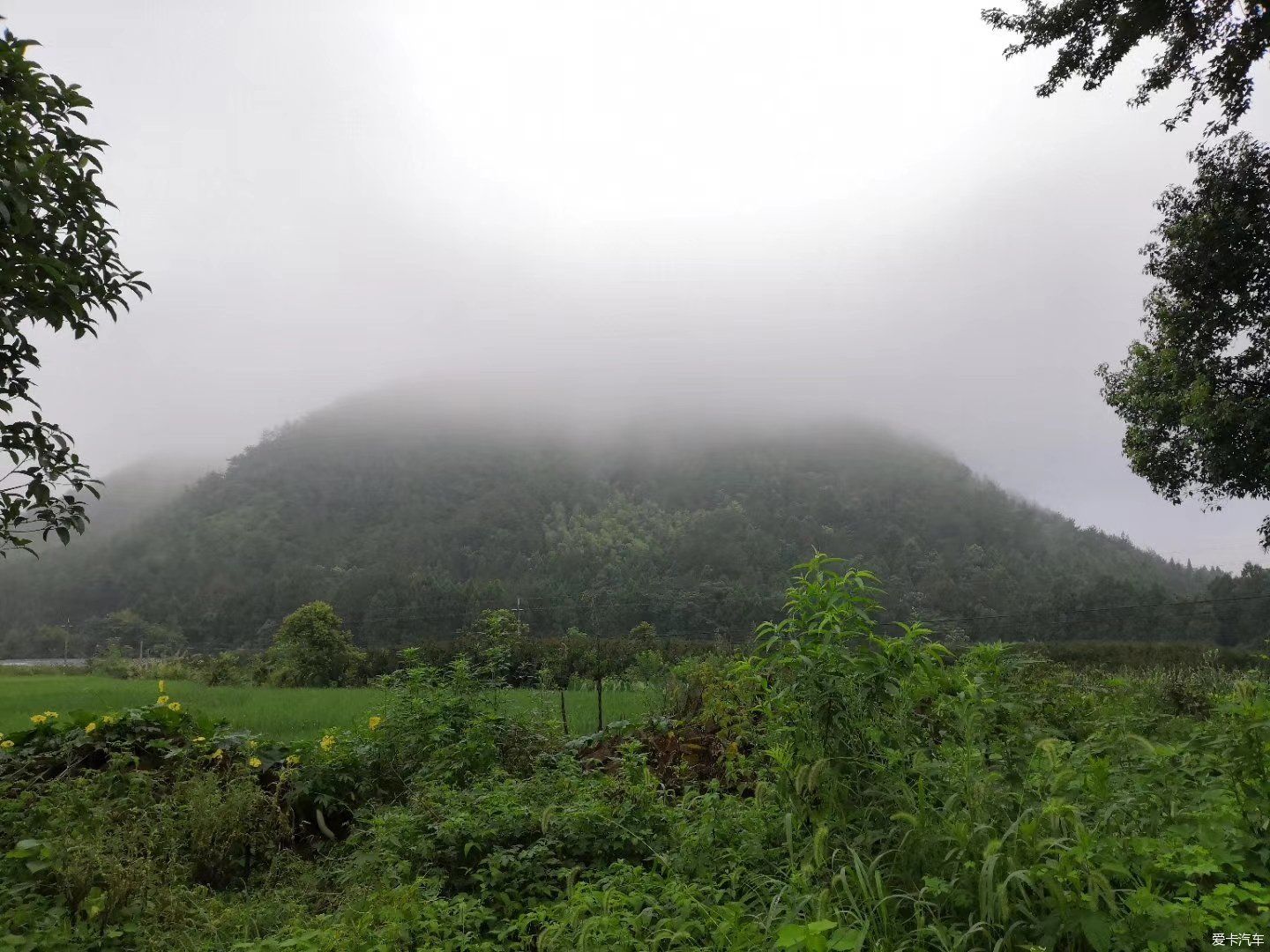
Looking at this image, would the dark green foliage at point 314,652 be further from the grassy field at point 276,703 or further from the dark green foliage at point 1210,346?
the dark green foliage at point 1210,346

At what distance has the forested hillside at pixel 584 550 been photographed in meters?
33.4

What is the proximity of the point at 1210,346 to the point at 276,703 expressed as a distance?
645 inches

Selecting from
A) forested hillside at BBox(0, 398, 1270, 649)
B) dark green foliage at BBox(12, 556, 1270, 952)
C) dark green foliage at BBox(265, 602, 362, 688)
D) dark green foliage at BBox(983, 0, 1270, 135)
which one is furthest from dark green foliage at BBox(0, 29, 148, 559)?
forested hillside at BBox(0, 398, 1270, 649)

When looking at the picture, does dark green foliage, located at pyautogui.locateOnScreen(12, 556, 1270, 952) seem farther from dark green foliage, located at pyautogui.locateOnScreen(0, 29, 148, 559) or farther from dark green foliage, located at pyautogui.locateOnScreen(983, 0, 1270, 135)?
dark green foliage, located at pyautogui.locateOnScreen(983, 0, 1270, 135)

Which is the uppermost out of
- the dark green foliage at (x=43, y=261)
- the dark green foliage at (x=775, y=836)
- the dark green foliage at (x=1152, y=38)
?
the dark green foliage at (x=1152, y=38)

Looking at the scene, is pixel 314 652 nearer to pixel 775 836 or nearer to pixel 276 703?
pixel 276 703

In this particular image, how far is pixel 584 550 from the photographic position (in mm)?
51344

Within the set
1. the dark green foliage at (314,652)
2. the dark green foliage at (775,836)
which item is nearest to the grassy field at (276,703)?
the dark green foliage at (775,836)

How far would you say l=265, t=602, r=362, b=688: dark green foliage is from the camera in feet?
61.6

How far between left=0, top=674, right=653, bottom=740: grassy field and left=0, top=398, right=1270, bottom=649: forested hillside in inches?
420

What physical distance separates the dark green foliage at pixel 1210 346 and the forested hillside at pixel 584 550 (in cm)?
804

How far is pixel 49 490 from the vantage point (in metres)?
3.17

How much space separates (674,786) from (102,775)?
3514 mm

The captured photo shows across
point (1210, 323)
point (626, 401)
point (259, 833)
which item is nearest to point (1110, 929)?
point (259, 833)
